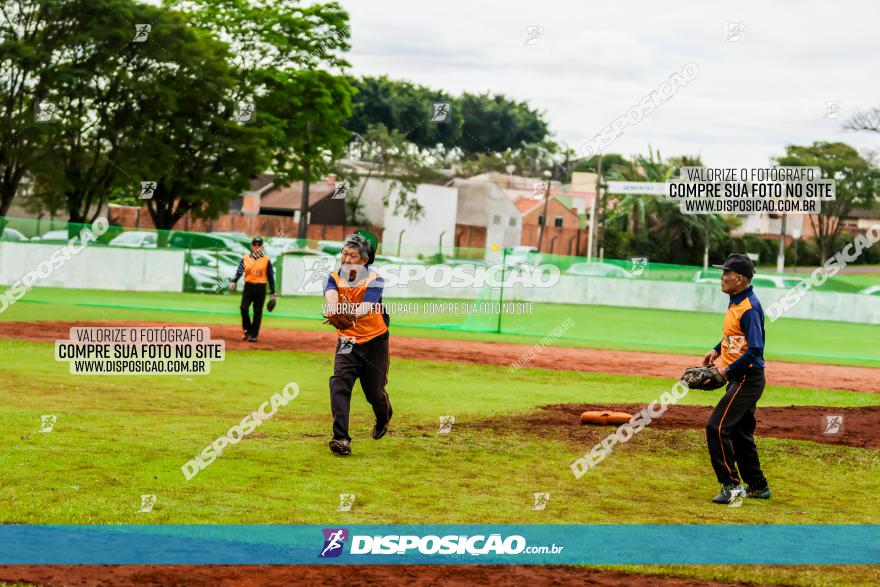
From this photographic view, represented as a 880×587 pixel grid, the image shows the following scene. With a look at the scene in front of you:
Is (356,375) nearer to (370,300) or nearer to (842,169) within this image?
(370,300)

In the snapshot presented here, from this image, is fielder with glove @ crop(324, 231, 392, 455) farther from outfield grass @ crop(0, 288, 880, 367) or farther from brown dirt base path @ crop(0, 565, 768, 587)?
outfield grass @ crop(0, 288, 880, 367)

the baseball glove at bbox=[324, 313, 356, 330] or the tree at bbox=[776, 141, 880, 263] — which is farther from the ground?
the tree at bbox=[776, 141, 880, 263]

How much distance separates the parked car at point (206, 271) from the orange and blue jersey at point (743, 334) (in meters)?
26.2

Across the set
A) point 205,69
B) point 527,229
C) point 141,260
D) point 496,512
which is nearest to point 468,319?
point 141,260

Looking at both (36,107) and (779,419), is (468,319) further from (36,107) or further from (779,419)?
(36,107)

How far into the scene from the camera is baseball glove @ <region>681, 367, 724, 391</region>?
873 cm

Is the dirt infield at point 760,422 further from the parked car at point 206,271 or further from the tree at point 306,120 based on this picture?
the tree at point 306,120

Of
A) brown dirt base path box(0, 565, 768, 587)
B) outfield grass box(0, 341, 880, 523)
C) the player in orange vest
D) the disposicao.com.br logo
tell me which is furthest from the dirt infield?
the player in orange vest

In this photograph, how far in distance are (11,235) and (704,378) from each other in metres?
27.7

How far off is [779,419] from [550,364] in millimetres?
7746

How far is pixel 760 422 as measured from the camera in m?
13.5

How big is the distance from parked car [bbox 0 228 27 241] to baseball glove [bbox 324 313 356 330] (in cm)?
2476

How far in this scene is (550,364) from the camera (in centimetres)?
2128

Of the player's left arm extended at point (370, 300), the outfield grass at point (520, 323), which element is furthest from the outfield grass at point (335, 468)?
the outfield grass at point (520, 323)
